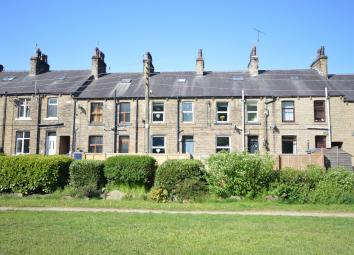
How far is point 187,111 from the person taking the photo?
1161 inches

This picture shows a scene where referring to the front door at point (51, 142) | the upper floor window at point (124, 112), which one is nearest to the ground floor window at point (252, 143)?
the upper floor window at point (124, 112)

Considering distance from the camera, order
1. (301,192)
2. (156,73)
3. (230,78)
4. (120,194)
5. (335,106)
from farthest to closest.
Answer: (156,73) → (230,78) → (335,106) → (120,194) → (301,192)

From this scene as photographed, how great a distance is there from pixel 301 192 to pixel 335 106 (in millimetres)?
14438

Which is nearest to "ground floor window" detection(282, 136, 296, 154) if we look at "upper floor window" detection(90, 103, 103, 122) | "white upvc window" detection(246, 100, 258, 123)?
"white upvc window" detection(246, 100, 258, 123)

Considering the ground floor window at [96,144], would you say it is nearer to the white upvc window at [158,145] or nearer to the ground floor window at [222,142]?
the white upvc window at [158,145]

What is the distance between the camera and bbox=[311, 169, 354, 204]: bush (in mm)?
15922

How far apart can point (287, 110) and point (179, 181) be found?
1525 cm

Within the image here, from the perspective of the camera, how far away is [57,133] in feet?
98.9

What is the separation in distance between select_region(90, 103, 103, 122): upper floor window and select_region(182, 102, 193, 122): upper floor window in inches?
283

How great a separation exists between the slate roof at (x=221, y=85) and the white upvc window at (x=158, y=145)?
358cm

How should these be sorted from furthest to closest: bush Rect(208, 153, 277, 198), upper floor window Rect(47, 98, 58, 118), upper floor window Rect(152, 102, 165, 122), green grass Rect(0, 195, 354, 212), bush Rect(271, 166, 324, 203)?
upper floor window Rect(47, 98, 58, 118) → upper floor window Rect(152, 102, 165, 122) → bush Rect(208, 153, 277, 198) → bush Rect(271, 166, 324, 203) → green grass Rect(0, 195, 354, 212)

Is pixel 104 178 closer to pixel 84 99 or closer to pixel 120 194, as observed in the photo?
pixel 120 194

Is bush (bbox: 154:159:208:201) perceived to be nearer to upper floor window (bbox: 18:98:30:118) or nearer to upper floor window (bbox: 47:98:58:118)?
upper floor window (bbox: 47:98:58:118)

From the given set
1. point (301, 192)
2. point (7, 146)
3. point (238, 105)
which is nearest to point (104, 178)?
point (301, 192)
